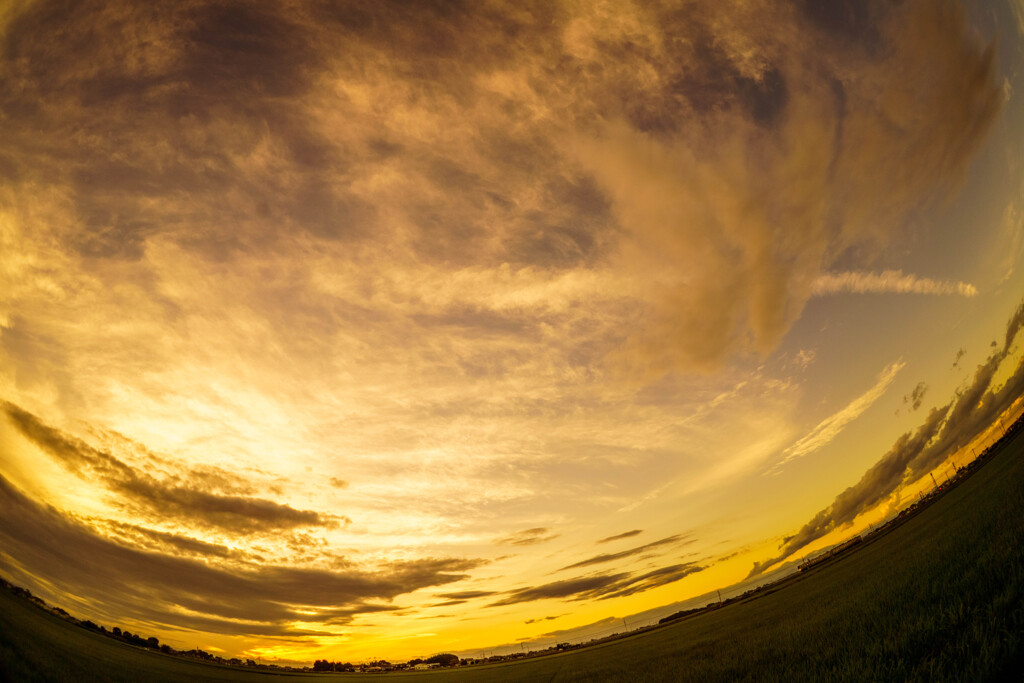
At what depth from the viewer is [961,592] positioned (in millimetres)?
7012

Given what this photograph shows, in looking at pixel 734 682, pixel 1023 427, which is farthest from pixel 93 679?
pixel 1023 427

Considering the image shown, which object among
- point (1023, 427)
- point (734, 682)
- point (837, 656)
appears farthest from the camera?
point (1023, 427)

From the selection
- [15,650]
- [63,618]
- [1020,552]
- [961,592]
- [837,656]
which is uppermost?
[63,618]

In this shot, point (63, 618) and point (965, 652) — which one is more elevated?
point (63, 618)

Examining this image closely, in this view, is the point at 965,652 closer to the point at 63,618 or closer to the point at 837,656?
the point at 837,656

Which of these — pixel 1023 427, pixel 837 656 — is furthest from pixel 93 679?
pixel 1023 427

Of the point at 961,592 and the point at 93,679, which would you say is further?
the point at 93,679

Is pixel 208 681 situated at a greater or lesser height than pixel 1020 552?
lesser

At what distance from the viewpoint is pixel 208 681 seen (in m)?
50.8

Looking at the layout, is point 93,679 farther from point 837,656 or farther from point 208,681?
point 208,681

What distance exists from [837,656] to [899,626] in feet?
4.26

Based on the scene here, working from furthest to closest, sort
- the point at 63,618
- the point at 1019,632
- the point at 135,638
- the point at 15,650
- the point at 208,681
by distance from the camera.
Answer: the point at 135,638, the point at 63,618, the point at 208,681, the point at 15,650, the point at 1019,632

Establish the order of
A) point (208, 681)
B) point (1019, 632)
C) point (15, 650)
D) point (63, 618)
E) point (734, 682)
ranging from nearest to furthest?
point (1019, 632)
point (734, 682)
point (15, 650)
point (208, 681)
point (63, 618)

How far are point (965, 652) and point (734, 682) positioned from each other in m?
6.01
